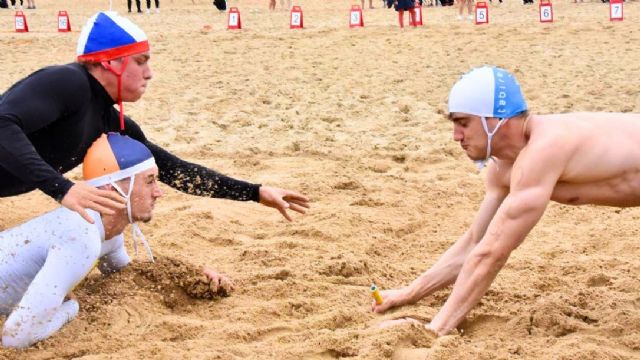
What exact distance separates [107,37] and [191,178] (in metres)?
0.90

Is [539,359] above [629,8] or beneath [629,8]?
beneath

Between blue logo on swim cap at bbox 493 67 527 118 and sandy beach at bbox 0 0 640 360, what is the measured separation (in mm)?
993

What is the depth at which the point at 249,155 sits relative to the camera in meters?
7.49

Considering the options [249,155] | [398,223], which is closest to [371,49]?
[249,155]

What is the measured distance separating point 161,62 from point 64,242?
8407 mm

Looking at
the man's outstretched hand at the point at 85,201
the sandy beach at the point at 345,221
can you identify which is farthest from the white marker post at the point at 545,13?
Result: the man's outstretched hand at the point at 85,201

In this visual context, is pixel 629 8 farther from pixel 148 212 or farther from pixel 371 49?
pixel 148 212

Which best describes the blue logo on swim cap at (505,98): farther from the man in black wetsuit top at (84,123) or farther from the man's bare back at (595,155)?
the man in black wetsuit top at (84,123)

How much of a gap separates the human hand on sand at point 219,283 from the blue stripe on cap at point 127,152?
0.76m

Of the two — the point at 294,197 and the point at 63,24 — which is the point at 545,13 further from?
the point at 294,197

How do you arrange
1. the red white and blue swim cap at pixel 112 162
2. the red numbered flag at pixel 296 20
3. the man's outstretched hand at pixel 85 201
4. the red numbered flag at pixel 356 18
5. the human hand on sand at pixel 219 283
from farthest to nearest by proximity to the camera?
the red numbered flag at pixel 296 20 → the red numbered flag at pixel 356 18 → the human hand on sand at pixel 219 283 → the red white and blue swim cap at pixel 112 162 → the man's outstretched hand at pixel 85 201

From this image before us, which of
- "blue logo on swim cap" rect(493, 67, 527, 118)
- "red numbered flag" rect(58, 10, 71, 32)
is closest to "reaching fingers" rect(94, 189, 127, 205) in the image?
"blue logo on swim cap" rect(493, 67, 527, 118)

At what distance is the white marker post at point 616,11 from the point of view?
49.3 ft

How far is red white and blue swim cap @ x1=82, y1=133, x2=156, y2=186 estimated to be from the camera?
12.9ft
